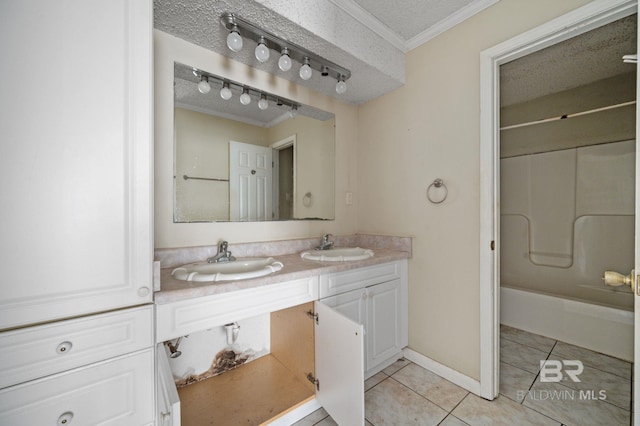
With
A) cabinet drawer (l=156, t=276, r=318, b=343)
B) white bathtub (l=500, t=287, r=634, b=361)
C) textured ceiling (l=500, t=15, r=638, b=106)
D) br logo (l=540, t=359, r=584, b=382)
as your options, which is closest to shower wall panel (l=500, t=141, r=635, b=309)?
white bathtub (l=500, t=287, r=634, b=361)

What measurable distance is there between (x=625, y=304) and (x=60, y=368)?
3489mm

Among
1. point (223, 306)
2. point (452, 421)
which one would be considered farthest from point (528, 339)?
point (223, 306)

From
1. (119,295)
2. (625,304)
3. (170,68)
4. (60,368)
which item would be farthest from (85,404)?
Result: (625,304)

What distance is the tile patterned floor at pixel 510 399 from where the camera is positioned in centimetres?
126

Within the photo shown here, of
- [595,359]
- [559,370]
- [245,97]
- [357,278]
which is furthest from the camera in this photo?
[595,359]

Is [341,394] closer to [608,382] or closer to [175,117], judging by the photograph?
[175,117]

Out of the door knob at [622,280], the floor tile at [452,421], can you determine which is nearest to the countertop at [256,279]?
the floor tile at [452,421]

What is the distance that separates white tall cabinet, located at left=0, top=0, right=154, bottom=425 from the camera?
2.21 feet

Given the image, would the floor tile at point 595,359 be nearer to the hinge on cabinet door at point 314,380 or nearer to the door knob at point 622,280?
the door knob at point 622,280

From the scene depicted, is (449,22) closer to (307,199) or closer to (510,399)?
(307,199)

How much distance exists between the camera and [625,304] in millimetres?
1975

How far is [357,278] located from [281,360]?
2.48 feet

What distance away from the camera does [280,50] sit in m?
1.43

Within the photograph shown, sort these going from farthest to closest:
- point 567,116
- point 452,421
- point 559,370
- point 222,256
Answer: point 567,116
point 559,370
point 222,256
point 452,421
